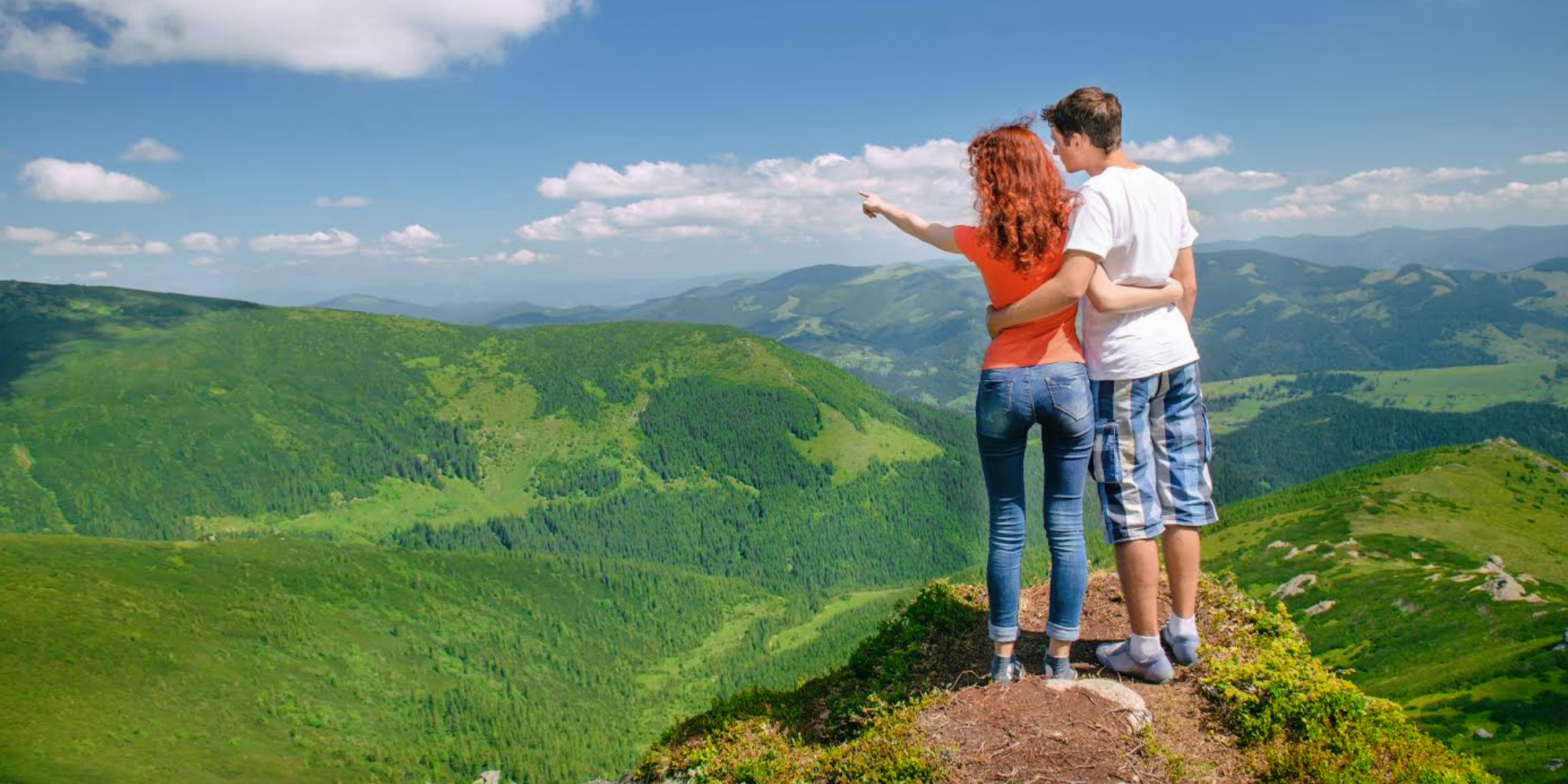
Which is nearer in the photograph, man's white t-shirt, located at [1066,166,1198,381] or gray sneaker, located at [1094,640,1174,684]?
man's white t-shirt, located at [1066,166,1198,381]

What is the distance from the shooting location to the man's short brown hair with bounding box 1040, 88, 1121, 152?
8.29 meters

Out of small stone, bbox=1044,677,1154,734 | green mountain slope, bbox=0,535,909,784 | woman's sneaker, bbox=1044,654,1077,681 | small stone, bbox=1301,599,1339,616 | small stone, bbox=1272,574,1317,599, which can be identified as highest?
woman's sneaker, bbox=1044,654,1077,681

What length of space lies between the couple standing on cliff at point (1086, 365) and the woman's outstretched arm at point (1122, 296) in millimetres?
19

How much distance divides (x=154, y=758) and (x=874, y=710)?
14854cm

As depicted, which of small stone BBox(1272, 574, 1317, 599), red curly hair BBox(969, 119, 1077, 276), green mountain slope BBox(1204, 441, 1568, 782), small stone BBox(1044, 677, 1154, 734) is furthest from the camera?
small stone BBox(1272, 574, 1317, 599)

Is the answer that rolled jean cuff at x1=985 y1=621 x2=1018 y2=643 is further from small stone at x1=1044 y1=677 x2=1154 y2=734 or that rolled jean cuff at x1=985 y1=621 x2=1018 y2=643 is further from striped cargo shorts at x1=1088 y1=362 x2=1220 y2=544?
Result: striped cargo shorts at x1=1088 y1=362 x2=1220 y2=544

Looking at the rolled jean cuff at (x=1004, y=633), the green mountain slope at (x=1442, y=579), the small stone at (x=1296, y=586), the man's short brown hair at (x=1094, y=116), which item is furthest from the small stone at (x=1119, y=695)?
the small stone at (x=1296, y=586)

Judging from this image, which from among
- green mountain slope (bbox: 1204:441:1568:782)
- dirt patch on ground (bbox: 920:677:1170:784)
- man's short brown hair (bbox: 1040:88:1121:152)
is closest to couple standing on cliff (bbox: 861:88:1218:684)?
man's short brown hair (bbox: 1040:88:1121:152)

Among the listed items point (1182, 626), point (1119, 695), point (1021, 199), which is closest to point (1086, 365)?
point (1021, 199)

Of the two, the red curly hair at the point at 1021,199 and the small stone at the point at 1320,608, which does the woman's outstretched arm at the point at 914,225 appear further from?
the small stone at the point at 1320,608

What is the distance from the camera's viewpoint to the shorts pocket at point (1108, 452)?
869 centimetres

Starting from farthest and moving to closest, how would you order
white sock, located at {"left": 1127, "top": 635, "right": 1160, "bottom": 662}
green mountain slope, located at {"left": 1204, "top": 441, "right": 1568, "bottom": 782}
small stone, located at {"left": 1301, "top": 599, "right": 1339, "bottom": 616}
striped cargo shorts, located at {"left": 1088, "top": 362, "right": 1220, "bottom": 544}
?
small stone, located at {"left": 1301, "top": 599, "right": 1339, "bottom": 616}
green mountain slope, located at {"left": 1204, "top": 441, "right": 1568, "bottom": 782}
white sock, located at {"left": 1127, "top": 635, "right": 1160, "bottom": 662}
striped cargo shorts, located at {"left": 1088, "top": 362, "right": 1220, "bottom": 544}

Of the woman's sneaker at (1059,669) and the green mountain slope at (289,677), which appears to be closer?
the woman's sneaker at (1059,669)

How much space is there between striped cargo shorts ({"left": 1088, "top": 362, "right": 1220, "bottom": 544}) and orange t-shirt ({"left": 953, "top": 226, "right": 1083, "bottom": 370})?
0.88 metres
